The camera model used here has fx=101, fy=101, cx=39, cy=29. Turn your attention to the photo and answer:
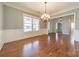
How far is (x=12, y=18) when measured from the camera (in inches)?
281

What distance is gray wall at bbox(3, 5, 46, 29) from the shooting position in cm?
660

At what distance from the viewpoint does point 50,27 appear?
59.4 feet

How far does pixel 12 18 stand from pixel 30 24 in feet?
9.65

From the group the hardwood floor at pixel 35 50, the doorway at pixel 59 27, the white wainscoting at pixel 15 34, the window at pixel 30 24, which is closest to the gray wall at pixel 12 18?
the white wainscoting at pixel 15 34

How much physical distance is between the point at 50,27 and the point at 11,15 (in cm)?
1177

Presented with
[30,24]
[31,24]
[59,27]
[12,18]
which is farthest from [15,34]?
[59,27]

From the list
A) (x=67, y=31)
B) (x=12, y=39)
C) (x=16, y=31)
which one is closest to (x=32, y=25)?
(x=16, y=31)

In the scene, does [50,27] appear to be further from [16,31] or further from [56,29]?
[16,31]

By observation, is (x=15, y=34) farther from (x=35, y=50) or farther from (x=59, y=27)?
(x=59, y=27)

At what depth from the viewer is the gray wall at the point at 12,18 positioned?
21.7ft

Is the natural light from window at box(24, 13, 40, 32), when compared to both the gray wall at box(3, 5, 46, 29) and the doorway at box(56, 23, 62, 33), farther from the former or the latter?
the doorway at box(56, 23, 62, 33)

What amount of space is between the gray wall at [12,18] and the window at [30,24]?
35.1 inches

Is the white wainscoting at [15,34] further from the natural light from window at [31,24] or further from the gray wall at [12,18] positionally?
the natural light from window at [31,24]

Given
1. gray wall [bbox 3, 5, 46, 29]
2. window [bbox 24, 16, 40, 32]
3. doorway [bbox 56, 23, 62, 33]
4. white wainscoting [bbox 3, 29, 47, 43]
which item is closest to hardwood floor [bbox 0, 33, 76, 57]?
white wainscoting [bbox 3, 29, 47, 43]
